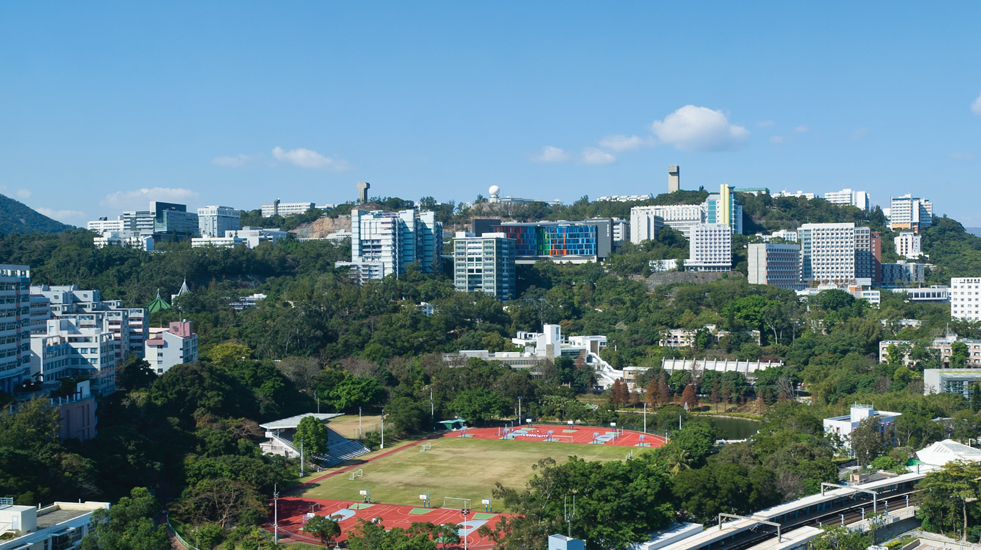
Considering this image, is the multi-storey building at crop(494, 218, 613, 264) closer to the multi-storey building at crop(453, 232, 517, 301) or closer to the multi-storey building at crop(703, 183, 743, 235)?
the multi-storey building at crop(453, 232, 517, 301)

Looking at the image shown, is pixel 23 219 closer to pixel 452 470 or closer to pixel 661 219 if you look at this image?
pixel 661 219

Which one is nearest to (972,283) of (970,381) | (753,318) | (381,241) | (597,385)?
(753,318)

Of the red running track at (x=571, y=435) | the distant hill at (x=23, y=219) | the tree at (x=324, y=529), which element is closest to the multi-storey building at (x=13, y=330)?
the tree at (x=324, y=529)

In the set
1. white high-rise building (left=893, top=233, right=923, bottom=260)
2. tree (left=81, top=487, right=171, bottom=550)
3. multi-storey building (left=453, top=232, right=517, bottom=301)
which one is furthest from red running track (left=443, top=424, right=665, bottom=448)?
white high-rise building (left=893, top=233, right=923, bottom=260)

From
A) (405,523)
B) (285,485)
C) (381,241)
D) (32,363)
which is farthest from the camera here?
(381,241)

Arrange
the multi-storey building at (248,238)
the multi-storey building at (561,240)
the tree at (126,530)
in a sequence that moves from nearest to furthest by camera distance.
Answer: the tree at (126,530), the multi-storey building at (561,240), the multi-storey building at (248,238)

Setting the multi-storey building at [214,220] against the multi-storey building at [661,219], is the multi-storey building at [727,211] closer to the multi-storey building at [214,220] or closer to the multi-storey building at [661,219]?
the multi-storey building at [661,219]

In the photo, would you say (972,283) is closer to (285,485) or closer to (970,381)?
(970,381)

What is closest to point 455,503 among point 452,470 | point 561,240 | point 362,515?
point 362,515
